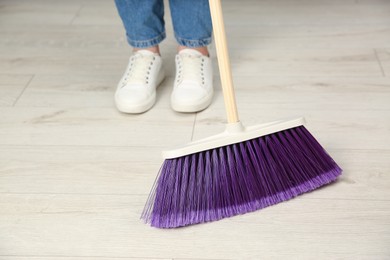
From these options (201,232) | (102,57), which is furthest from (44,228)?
(102,57)

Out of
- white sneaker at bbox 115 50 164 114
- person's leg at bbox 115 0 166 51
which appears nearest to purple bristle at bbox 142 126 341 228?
white sneaker at bbox 115 50 164 114

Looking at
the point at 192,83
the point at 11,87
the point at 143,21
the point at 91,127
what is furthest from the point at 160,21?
the point at 11,87

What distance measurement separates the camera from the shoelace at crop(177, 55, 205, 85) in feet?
4.28

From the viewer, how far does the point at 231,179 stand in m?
0.96

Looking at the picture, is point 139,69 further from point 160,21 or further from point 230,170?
point 230,170

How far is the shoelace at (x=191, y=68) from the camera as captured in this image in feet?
4.28

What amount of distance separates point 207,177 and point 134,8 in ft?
Result: 1.60

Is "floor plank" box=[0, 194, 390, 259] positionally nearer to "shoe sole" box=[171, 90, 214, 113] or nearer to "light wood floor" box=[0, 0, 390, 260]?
"light wood floor" box=[0, 0, 390, 260]

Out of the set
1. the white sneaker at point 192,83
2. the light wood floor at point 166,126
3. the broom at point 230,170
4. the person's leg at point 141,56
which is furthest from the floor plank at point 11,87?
the broom at point 230,170

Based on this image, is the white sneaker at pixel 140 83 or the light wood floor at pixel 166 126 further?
the white sneaker at pixel 140 83

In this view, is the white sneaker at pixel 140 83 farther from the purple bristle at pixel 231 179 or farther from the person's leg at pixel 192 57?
the purple bristle at pixel 231 179

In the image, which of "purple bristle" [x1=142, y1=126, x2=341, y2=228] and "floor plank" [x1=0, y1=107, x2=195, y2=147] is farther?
"floor plank" [x1=0, y1=107, x2=195, y2=147]

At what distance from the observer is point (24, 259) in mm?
918

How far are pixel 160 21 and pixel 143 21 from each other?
5 cm
